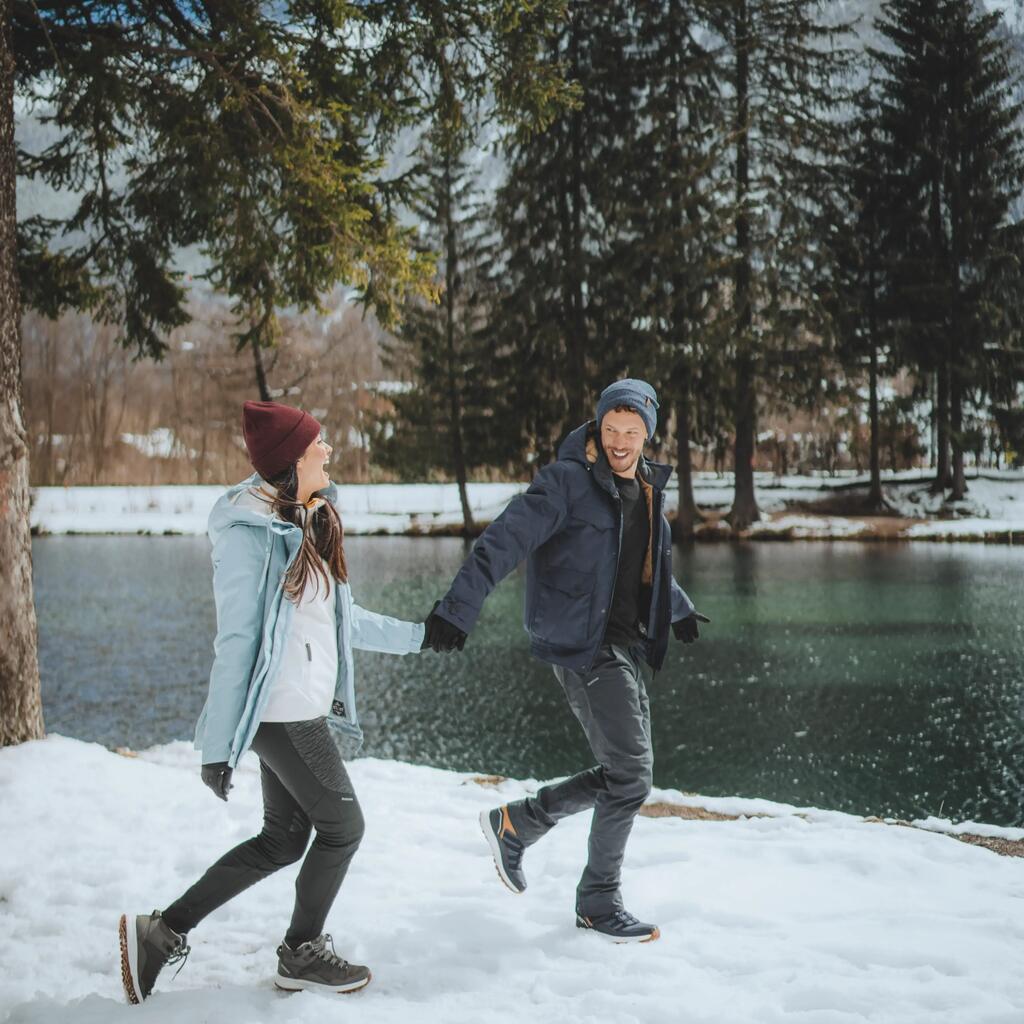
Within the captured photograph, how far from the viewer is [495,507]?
35562 mm

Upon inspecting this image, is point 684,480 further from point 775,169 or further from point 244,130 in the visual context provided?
point 244,130

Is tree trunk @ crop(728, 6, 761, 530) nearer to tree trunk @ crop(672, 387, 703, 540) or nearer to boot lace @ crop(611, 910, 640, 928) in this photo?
tree trunk @ crop(672, 387, 703, 540)

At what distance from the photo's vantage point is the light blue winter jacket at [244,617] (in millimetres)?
2854

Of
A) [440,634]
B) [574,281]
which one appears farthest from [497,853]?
[574,281]

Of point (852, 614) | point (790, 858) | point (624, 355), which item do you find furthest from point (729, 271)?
point (790, 858)

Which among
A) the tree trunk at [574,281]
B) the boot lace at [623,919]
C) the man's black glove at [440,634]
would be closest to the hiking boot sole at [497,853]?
the boot lace at [623,919]

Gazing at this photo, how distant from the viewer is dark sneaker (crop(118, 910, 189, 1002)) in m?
2.93

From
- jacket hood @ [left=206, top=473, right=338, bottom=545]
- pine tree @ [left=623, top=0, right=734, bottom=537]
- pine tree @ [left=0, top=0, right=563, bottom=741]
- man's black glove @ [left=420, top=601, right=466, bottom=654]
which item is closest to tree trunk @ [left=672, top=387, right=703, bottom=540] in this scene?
pine tree @ [left=623, top=0, right=734, bottom=537]

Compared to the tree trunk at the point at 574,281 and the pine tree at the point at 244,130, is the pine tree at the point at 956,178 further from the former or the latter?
the pine tree at the point at 244,130

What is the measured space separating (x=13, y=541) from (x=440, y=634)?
3.22m

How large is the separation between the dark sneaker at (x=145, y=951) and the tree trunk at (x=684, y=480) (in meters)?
25.7

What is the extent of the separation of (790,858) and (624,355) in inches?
1011

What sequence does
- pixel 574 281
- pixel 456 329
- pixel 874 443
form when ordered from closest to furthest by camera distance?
pixel 874 443, pixel 574 281, pixel 456 329

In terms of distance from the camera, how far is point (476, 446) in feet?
115
